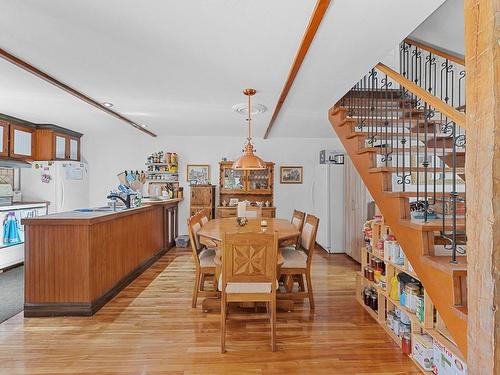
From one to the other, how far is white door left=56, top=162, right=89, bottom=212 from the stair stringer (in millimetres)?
4783

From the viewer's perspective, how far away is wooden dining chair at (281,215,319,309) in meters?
2.95

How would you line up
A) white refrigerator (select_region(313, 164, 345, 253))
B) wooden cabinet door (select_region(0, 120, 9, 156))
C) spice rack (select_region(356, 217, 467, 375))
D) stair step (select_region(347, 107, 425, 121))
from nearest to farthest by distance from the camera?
spice rack (select_region(356, 217, 467, 375))
stair step (select_region(347, 107, 425, 121))
wooden cabinet door (select_region(0, 120, 9, 156))
white refrigerator (select_region(313, 164, 345, 253))

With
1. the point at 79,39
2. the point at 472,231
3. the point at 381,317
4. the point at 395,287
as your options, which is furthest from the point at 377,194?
the point at 79,39

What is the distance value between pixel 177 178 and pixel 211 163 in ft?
2.56

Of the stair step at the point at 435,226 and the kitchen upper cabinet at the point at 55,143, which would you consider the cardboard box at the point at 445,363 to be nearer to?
the stair step at the point at 435,226

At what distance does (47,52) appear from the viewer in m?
2.40

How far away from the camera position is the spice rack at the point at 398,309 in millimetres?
1898

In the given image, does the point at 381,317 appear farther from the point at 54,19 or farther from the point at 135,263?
the point at 54,19

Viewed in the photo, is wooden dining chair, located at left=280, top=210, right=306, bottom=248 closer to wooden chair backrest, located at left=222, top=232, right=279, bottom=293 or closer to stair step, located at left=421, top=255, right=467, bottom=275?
wooden chair backrest, located at left=222, top=232, right=279, bottom=293

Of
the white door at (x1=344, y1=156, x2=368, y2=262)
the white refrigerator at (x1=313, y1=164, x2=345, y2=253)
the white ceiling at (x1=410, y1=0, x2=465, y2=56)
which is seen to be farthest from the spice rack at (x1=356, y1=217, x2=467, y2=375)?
the white refrigerator at (x1=313, y1=164, x2=345, y2=253)

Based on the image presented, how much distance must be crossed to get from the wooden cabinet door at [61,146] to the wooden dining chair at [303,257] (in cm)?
446

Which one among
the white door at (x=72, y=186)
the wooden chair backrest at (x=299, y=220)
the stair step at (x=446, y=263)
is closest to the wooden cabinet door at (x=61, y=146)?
the white door at (x=72, y=186)

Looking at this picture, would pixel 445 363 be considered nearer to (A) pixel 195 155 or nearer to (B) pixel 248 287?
(B) pixel 248 287

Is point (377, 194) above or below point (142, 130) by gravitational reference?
below
